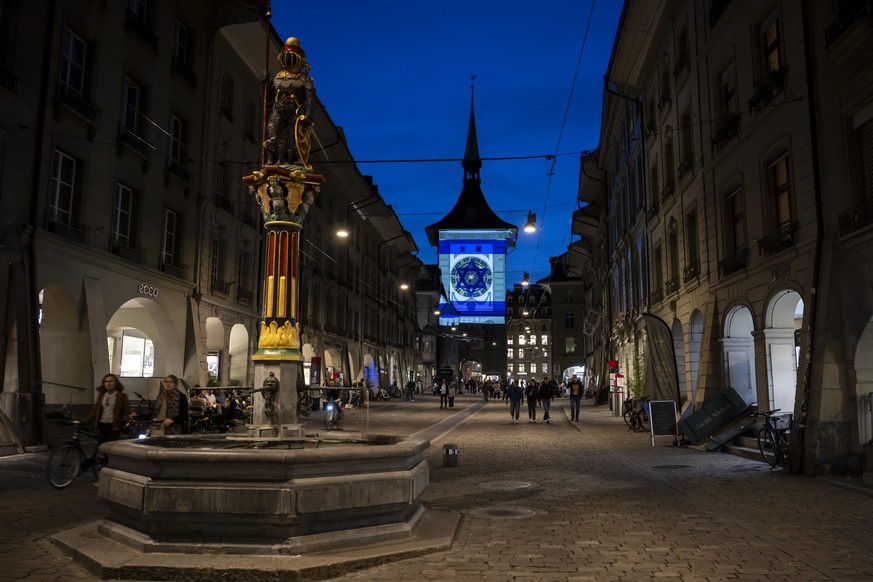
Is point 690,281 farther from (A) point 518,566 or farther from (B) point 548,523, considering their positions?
(A) point 518,566

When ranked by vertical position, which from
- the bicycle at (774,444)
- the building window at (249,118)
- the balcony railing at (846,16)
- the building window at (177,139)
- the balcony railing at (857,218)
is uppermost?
the building window at (249,118)

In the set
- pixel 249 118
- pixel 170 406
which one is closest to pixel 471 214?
pixel 249 118

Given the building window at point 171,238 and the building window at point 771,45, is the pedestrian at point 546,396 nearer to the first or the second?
the building window at point 171,238

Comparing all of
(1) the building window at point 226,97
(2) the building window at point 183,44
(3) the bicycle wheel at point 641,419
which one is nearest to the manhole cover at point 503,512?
(3) the bicycle wheel at point 641,419

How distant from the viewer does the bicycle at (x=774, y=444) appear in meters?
12.6

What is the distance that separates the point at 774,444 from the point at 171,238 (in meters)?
18.8

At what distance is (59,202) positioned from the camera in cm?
1761

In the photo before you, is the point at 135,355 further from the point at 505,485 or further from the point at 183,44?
the point at 505,485

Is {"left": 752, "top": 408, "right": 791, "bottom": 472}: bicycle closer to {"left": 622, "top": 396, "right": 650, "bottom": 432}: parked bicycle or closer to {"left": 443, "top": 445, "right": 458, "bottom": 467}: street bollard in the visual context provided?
{"left": 443, "top": 445, "right": 458, "bottom": 467}: street bollard

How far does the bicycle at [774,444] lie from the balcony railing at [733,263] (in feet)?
12.2

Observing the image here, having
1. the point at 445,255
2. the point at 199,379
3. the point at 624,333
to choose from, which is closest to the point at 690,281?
the point at 624,333

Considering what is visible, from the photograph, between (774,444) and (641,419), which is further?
(641,419)

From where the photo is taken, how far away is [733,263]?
16922 millimetres

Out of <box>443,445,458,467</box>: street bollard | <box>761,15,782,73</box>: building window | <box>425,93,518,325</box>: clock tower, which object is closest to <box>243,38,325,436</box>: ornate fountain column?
<box>443,445,458,467</box>: street bollard
